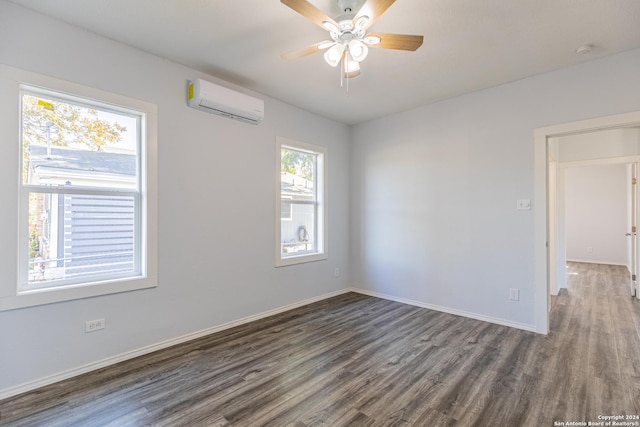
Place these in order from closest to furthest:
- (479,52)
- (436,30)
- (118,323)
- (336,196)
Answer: (436,30) → (118,323) → (479,52) → (336,196)

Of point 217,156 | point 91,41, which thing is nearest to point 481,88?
point 217,156

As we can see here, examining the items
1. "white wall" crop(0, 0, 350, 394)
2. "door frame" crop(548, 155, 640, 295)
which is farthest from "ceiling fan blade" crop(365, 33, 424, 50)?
"door frame" crop(548, 155, 640, 295)

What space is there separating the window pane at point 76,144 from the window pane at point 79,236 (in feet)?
0.50

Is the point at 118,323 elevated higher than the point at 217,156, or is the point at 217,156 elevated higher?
the point at 217,156

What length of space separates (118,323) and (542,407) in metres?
3.25

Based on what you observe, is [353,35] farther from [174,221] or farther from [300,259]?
[300,259]

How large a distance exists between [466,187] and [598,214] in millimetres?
6294

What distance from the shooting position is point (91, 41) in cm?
243

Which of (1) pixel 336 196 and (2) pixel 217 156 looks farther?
(1) pixel 336 196

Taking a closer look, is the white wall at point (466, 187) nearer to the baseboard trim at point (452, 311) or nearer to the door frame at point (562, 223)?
the baseboard trim at point (452, 311)

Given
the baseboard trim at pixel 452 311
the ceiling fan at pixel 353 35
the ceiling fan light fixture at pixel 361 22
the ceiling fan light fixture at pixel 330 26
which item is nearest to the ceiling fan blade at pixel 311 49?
the ceiling fan at pixel 353 35

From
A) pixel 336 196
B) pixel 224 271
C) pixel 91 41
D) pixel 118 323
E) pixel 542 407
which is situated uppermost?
pixel 91 41

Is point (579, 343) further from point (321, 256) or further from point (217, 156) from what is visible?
point (217, 156)

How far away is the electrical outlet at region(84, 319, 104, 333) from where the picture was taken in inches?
94.3
